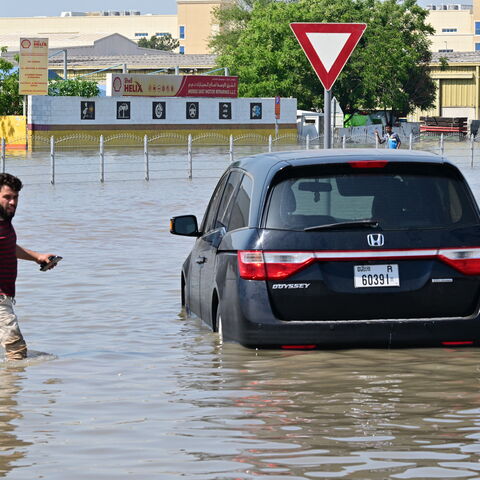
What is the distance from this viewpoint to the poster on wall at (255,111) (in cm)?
8369

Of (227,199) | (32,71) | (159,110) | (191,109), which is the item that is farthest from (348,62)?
(227,199)

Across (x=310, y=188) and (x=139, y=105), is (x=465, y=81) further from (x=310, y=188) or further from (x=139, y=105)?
(x=310, y=188)

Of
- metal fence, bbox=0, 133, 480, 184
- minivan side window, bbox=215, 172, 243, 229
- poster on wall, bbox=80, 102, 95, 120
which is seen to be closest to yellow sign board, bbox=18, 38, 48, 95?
metal fence, bbox=0, 133, 480, 184

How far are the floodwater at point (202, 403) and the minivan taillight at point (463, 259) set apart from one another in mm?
659

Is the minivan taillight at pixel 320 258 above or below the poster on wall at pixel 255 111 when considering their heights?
below

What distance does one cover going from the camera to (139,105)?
7912cm

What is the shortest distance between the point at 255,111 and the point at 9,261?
245ft

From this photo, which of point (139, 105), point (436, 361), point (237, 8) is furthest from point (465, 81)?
point (436, 361)

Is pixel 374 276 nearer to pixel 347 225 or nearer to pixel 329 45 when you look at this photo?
pixel 347 225

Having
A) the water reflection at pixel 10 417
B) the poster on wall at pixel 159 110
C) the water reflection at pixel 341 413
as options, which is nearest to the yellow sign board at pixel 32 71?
the poster on wall at pixel 159 110

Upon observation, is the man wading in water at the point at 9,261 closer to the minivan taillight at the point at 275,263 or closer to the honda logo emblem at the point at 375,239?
the minivan taillight at the point at 275,263

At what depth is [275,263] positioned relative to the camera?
8.98 metres

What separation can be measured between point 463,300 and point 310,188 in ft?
4.09

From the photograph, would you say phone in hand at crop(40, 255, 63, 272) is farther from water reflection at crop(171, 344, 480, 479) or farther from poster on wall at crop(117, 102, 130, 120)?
poster on wall at crop(117, 102, 130, 120)
